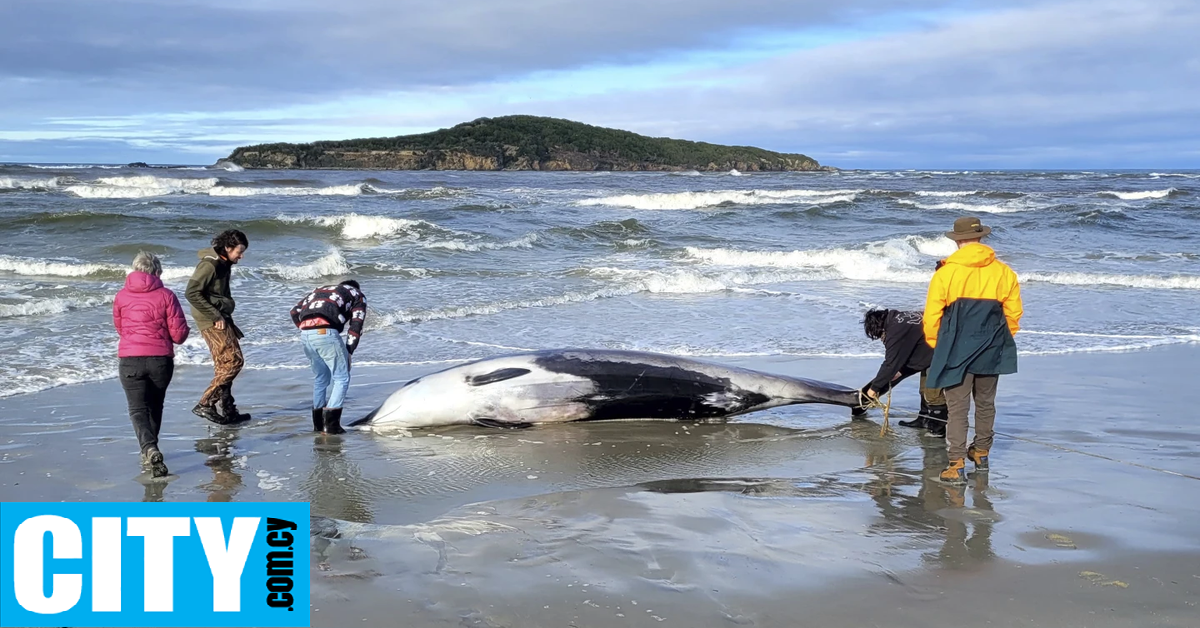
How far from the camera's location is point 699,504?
592 cm

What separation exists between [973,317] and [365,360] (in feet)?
23.3

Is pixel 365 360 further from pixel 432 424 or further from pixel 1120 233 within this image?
pixel 1120 233

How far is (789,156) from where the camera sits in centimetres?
14488

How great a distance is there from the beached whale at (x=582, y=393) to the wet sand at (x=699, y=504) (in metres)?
0.23

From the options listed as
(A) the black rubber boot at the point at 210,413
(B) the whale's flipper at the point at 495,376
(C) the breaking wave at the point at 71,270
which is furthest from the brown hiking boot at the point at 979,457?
(C) the breaking wave at the point at 71,270

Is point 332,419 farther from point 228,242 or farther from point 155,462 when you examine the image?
point 228,242

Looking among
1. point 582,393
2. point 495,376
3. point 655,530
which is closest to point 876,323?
point 582,393

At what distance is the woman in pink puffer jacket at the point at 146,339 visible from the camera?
258 inches

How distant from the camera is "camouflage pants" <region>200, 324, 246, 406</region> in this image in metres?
8.03

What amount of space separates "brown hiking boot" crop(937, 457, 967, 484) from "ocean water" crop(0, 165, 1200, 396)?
5057mm

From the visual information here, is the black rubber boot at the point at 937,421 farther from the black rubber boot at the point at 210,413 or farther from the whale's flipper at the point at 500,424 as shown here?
the black rubber boot at the point at 210,413

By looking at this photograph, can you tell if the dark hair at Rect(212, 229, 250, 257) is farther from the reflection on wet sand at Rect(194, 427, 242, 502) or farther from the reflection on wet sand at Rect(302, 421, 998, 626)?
the reflection on wet sand at Rect(302, 421, 998, 626)

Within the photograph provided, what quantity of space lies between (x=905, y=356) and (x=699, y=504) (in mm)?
2832

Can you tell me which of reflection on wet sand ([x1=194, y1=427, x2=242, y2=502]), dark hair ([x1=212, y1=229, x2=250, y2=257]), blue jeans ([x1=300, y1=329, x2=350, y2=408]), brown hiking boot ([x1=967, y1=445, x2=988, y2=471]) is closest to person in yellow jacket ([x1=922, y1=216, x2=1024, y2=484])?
brown hiking boot ([x1=967, y1=445, x2=988, y2=471])
